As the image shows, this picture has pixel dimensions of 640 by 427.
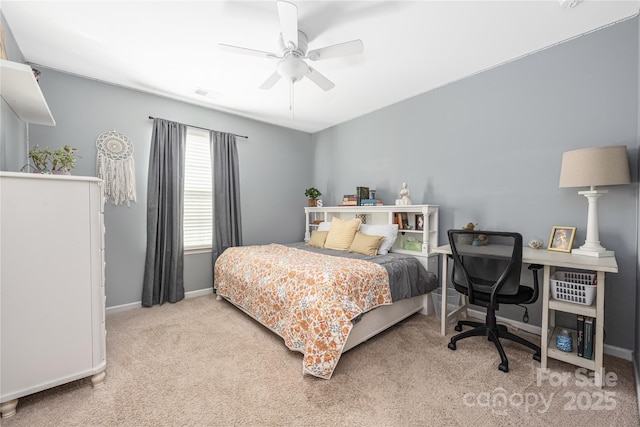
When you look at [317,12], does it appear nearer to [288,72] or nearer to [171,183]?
[288,72]

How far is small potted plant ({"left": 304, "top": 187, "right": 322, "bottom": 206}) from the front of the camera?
4.38 m

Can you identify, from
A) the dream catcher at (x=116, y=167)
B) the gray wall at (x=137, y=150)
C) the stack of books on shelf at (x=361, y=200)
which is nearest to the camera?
the gray wall at (x=137, y=150)

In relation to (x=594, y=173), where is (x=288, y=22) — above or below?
above

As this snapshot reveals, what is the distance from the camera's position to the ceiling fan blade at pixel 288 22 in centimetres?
152

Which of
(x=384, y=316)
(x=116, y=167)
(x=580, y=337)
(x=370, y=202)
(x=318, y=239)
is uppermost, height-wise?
(x=116, y=167)

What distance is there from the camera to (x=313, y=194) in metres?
4.39

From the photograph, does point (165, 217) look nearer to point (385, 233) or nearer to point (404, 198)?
point (385, 233)

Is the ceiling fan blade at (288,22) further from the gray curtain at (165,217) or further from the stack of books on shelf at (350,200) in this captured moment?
the stack of books on shelf at (350,200)

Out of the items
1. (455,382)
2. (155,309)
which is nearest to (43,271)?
(155,309)

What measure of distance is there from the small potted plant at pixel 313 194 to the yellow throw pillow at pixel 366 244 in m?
1.51

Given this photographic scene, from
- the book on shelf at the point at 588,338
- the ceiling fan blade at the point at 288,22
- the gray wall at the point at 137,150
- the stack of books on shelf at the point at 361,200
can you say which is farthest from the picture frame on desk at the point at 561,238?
the gray wall at the point at 137,150

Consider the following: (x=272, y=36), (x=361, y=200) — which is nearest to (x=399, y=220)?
(x=361, y=200)

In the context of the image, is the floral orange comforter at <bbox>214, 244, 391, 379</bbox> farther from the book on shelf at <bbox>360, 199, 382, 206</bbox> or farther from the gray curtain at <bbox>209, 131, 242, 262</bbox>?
the book on shelf at <bbox>360, 199, 382, 206</bbox>

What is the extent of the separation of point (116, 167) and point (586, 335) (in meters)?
4.39
